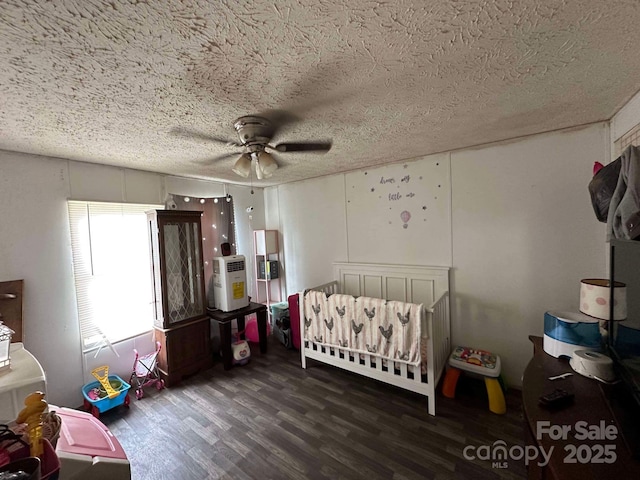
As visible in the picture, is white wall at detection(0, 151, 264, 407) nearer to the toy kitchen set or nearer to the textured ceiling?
the textured ceiling

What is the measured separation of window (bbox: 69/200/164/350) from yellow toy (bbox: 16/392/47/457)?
2.00 m

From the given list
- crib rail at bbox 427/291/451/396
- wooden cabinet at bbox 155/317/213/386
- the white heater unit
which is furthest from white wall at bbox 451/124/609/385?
wooden cabinet at bbox 155/317/213/386

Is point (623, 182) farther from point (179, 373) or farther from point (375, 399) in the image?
point (179, 373)

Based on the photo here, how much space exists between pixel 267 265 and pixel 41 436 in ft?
9.52

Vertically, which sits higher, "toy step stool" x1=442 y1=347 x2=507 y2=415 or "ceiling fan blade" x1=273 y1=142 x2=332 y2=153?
"ceiling fan blade" x1=273 y1=142 x2=332 y2=153

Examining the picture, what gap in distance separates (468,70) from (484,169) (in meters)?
1.40

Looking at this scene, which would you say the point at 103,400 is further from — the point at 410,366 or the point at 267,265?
the point at 410,366

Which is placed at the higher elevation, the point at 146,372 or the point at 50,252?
the point at 50,252

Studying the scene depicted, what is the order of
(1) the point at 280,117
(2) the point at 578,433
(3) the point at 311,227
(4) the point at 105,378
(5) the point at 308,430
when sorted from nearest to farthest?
1. (2) the point at 578,433
2. (1) the point at 280,117
3. (5) the point at 308,430
4. (4) the point at 105,378
5. (3) the point at 311,227

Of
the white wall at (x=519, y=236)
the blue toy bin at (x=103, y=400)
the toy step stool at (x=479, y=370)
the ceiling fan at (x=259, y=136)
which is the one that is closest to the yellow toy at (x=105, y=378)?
the blue toy bin at (x=103, y=400)

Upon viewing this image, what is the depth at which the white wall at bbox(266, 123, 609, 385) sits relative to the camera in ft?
6.40

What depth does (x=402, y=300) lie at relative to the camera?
9.16 feet

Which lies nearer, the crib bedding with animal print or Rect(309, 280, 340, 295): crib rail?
the crib bedding with animal print

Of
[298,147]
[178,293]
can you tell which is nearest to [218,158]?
[298,147]
